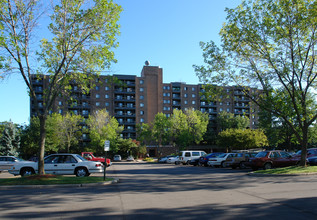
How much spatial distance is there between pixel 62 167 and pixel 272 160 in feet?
48.3

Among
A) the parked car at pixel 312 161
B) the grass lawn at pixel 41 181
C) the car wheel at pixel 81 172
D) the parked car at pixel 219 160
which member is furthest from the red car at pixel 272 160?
the car wheel at pixel 81 172

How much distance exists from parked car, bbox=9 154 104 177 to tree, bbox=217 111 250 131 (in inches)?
2722

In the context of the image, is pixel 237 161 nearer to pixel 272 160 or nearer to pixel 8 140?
pixel 272 160

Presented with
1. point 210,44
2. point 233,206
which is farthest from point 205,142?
point 233,206

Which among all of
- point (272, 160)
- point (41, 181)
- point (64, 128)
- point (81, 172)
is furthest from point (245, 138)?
point (41, 181)

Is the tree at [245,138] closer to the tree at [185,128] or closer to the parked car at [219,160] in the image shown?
the tree at [185,128]

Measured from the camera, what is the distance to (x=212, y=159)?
2594 centimetres

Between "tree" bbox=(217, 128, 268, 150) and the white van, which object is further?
"tree" bbox=(217, 128, 268, 150)

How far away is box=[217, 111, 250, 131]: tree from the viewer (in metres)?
81.2

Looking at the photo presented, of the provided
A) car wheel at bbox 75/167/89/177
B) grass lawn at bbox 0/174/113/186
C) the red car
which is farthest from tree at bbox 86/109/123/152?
grass lawn at bbox 0/174/113/186

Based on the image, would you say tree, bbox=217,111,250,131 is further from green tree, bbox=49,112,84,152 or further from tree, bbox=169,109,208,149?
green tree, bbox=49,112,84,152

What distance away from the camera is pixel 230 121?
82000 millimetres

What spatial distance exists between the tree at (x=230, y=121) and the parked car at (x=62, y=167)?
69.1m

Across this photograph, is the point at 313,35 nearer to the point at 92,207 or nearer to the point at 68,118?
the point at 92,207
